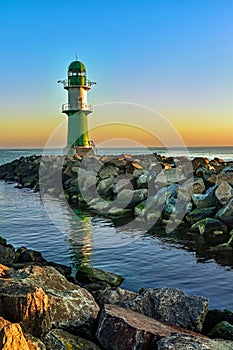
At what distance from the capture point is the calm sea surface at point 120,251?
9.77m

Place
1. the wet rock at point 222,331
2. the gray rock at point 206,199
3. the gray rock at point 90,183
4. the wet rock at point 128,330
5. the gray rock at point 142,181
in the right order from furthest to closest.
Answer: the gray rock at point 90,183 < the gray rock at point 142,181 < the gray rock at point 206,199 < the wet rock at point 222,331 < the wet rock at point 128,330

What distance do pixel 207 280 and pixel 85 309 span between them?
4.66 metres

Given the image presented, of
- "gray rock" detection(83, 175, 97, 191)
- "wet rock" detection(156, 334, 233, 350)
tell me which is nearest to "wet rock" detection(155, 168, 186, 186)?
"gray rock" detection(83, 175, 97, 191)

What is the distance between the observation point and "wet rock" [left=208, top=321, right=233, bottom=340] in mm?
6102

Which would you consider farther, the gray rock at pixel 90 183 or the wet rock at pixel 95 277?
the gray rock at pixel 90 183

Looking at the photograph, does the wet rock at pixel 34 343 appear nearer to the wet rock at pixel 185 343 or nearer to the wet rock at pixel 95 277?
the wet rock at pixel 185 343

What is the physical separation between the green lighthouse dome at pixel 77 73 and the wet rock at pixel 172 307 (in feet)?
105

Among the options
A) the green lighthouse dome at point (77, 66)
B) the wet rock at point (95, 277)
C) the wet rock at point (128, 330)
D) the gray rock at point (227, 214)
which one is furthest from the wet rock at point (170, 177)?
the green lighthouse dome at point (77, 66)

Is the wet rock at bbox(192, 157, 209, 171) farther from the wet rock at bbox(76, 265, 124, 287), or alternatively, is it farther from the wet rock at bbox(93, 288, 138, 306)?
the wet rock at bbox(93, 288, 138, 306)

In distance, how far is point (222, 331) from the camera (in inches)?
245

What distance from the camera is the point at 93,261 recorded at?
37.9 ft

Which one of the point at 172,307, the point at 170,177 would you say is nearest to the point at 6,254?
the point at 172,307

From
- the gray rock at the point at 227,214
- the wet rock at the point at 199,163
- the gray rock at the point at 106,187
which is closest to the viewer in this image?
the gray rock at the point at 227,214

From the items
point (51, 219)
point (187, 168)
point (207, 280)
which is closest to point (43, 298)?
point (207, 280)
